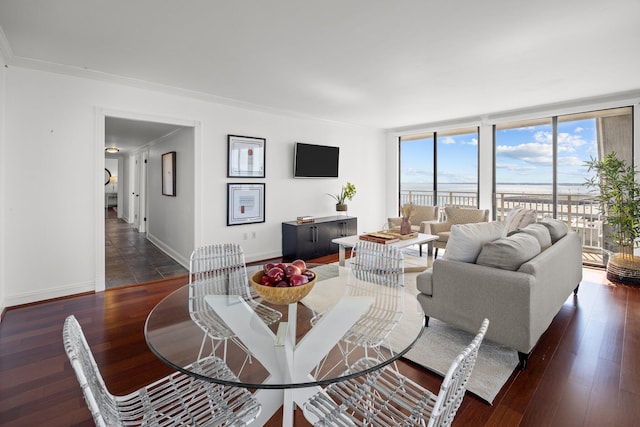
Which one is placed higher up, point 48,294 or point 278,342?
point 278,342

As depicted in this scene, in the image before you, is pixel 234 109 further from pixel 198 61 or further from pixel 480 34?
pixel 480 34

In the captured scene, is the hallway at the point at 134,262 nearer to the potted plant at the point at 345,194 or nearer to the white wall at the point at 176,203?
the white wall at the point at 176,203

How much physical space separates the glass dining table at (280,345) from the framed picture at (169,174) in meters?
3.97

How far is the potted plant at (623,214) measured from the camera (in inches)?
160

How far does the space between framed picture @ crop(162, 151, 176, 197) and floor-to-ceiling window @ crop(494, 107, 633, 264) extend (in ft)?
18.8

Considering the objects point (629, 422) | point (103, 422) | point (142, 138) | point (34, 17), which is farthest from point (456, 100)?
point (142, 138)

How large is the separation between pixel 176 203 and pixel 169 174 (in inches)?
24.4

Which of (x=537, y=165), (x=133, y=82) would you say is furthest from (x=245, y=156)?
Result: (x=537, y=165)

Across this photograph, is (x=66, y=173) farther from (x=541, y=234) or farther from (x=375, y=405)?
(x=541, y=234)

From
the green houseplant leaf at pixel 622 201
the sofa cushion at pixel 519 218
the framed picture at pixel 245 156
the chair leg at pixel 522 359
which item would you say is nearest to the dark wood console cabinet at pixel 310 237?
the framed picture at pixel 245 156

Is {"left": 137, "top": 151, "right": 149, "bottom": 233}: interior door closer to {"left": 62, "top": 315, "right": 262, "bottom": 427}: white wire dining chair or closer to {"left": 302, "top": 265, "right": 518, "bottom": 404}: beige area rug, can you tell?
{"left": 302, "top": 265, "right": 518, "bottom": 404}: beige area rug

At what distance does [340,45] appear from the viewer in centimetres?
292

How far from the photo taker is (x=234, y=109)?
493 centimetres

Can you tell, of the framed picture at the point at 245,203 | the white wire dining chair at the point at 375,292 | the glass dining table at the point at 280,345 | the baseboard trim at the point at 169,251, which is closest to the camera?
the glass dining table at the point at 280,345
